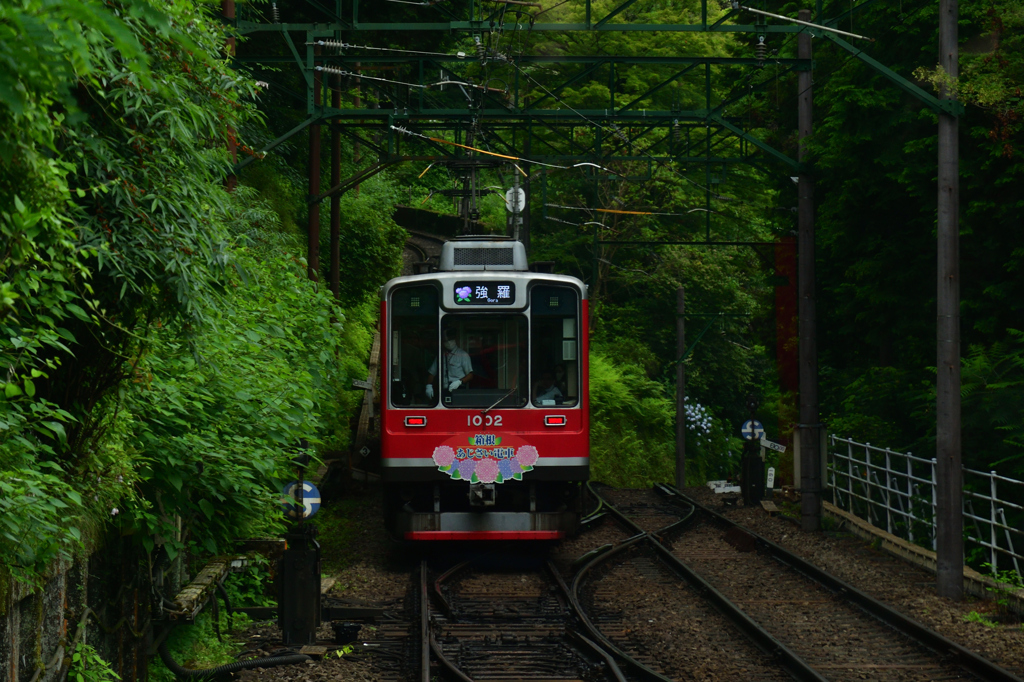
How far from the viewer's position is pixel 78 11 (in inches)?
111

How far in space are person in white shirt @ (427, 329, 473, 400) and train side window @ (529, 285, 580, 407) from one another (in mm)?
788

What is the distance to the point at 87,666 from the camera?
5871mm

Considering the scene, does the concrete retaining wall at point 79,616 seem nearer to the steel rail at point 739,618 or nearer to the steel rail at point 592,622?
the steel rail at point 592,622

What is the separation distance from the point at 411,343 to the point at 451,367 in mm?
513

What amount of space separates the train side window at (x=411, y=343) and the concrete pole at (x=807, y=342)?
607 centimetres

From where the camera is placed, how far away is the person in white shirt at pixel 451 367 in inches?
469

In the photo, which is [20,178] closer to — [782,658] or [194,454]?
[194,454]

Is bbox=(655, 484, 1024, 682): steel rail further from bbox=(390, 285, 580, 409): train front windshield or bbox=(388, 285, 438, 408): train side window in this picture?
bbox=(388, 285, 438, 408): train side window

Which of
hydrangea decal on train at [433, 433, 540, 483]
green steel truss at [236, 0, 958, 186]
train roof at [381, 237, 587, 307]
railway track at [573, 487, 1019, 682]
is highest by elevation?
green steel truss at [236, 0, 958, 186]

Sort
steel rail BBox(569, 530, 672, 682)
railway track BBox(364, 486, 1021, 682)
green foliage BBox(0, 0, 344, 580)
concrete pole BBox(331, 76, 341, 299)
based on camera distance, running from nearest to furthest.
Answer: green foliage BBox(0, 0, 344, 580)
steel rail BBox(569, 530, 672, 682)
railway track BBox(364, 486, 1021, 682)
concrete pole BBox(331, 76, 341, 299)

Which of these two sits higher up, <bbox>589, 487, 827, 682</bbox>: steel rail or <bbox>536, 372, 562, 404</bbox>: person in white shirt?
<bbox>536, 372, 562, 404</bbox>: person in white shirt

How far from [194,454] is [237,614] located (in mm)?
3330

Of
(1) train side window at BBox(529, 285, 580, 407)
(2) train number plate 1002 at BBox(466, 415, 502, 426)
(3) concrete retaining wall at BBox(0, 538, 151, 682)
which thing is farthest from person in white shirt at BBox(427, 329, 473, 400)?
(3) concrete retaining wall at BBox(0, 538, 151, 682)

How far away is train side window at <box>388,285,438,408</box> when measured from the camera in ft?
39.2
